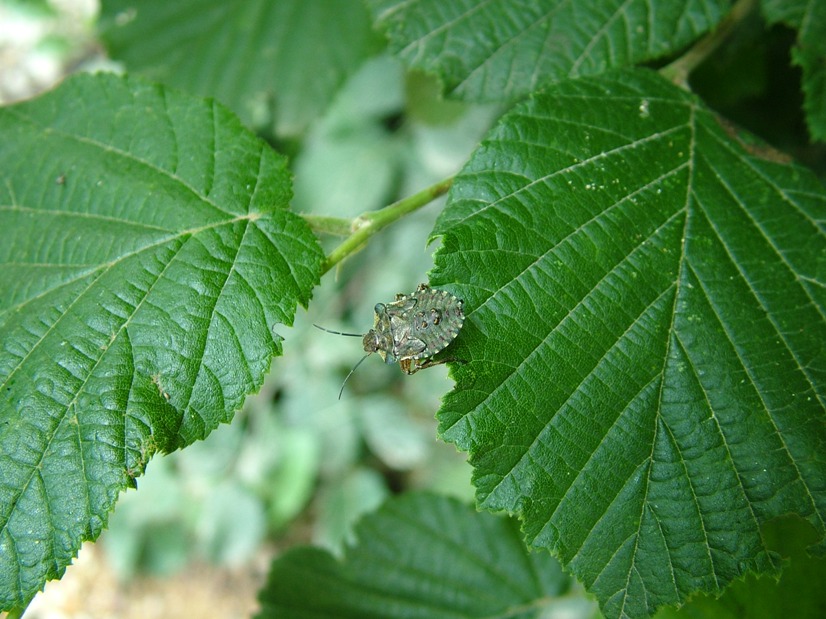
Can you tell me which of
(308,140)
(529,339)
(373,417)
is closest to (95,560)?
(373,417)

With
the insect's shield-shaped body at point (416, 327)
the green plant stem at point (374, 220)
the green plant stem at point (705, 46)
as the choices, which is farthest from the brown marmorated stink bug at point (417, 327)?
the green plant stem at point (705, 46)

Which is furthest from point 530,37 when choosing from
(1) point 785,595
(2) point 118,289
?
(1) point 785,595

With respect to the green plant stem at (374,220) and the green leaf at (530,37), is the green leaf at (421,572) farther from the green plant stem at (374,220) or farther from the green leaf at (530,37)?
the green leaf at (530,37)

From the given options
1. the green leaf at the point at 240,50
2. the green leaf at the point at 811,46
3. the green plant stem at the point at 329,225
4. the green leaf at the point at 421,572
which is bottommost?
the green leaf at the point at 421,572

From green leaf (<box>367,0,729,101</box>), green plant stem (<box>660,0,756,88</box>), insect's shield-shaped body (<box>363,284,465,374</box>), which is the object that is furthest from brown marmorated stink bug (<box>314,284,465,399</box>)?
green plant stem (<box>660,0,756,88</box>)

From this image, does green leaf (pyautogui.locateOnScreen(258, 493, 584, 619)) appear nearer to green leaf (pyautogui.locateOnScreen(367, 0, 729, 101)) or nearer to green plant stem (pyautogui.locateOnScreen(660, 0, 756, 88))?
green leaf (pyautogui.locateOnScreen(367, 0, 729, 101))
